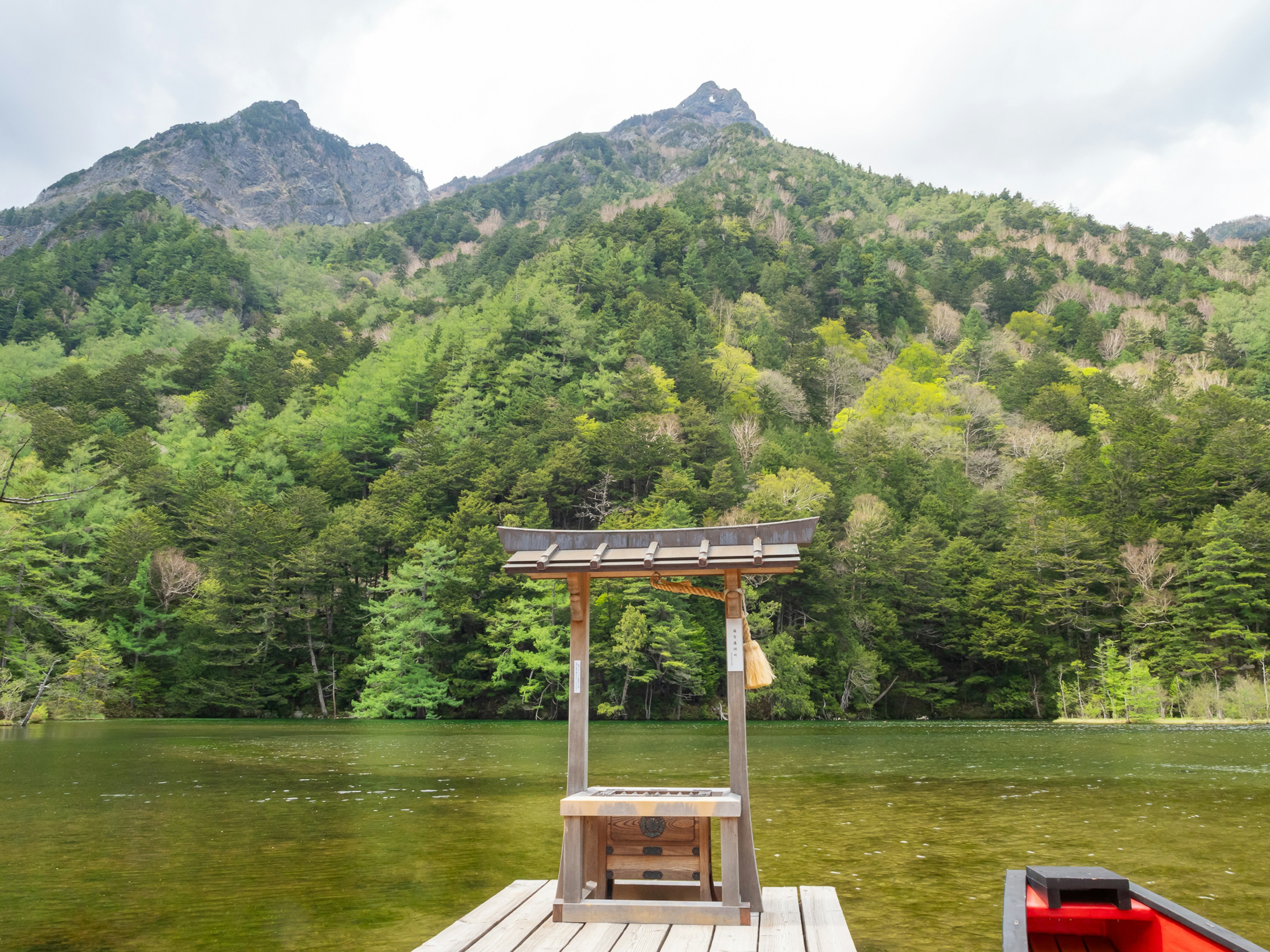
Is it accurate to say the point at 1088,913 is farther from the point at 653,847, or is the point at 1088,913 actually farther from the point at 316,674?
the point at 316,674

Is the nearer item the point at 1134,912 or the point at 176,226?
the point at 1134,912

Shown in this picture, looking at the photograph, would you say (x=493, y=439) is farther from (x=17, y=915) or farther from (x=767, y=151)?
(x=767, y=151)

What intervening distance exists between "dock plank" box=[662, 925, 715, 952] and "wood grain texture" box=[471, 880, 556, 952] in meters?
0.91

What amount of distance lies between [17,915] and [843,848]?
790 cm

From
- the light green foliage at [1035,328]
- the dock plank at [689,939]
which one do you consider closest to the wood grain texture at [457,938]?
the dock plank at [689,939]

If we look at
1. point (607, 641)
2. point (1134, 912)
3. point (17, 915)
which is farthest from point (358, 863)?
point (607, 641)

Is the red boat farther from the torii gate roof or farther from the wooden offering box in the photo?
the torii gate roof

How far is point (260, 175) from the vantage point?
493 ft

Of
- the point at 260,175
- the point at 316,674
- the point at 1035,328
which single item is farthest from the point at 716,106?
the point at 316,674

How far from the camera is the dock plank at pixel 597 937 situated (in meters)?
5.03

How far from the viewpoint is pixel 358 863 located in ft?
28.2

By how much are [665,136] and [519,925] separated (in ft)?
540

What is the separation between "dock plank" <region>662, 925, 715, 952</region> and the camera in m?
5.04

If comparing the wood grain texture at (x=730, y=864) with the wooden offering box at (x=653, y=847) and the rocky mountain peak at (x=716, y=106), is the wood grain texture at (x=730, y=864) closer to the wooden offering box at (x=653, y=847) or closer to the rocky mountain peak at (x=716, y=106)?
the wooden offering box at (x=653, y=847)
